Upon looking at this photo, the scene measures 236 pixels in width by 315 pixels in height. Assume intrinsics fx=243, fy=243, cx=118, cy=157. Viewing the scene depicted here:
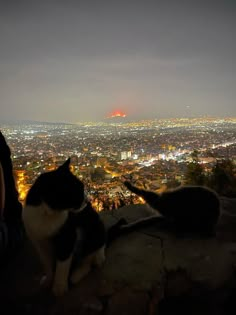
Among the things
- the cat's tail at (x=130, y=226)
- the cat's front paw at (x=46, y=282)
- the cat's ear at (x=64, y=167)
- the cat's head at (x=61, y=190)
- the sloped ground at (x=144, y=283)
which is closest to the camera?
the cat's head at (x=61, y=190)

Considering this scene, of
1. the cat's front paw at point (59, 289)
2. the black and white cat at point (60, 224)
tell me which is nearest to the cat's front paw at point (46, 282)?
the black and white cat at point (60, 224)

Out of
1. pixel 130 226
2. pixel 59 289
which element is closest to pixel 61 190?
pixel 59 289

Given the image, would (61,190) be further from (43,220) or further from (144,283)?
(144,283)

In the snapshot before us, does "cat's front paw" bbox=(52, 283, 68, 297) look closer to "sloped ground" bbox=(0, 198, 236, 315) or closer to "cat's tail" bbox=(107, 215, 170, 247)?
"sloped ground" bbox=(0, 198, 236, 315)

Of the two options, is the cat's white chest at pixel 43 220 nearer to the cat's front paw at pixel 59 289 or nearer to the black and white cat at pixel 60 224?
the black and white cat at pixel 60 224

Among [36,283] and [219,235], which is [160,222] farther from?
[36,283]

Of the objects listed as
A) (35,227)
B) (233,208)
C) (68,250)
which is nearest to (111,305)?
(68,250)
